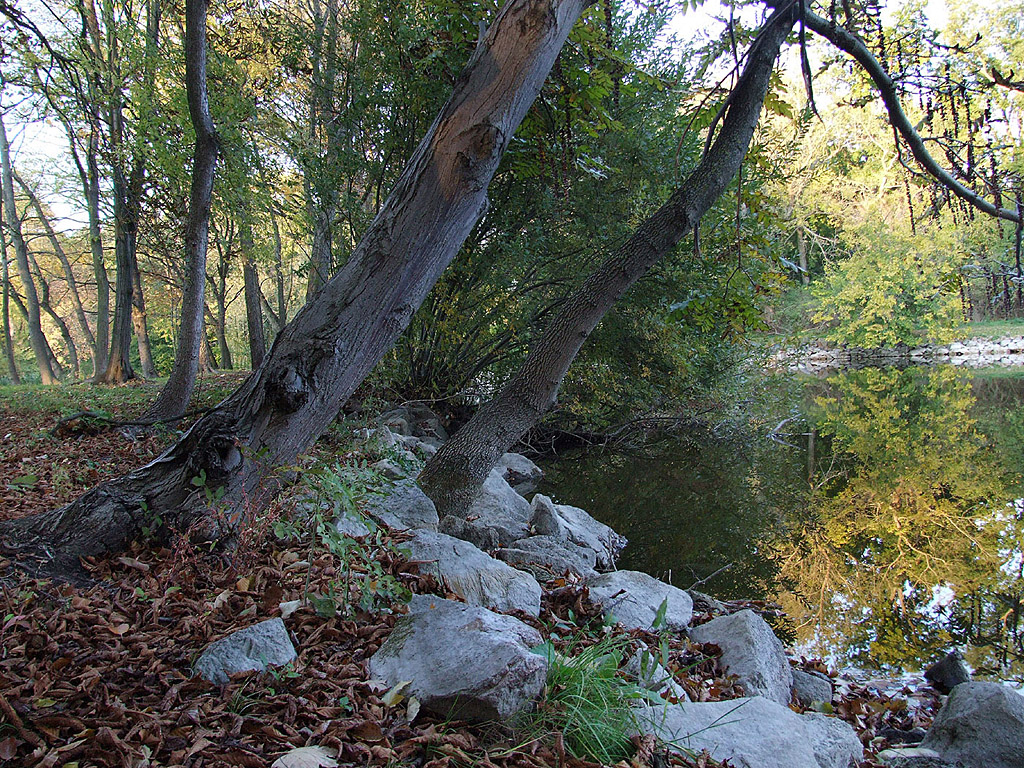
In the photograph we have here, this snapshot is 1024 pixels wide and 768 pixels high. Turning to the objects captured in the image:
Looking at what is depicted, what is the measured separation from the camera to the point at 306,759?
60.7 inches

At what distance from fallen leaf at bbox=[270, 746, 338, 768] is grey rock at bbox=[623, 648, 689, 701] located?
113 centimetres

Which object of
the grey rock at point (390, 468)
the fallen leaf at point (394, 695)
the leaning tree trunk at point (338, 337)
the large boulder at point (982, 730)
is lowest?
the large boulder at point (982, 730)

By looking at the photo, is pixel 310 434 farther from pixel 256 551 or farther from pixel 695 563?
pixel 695 563

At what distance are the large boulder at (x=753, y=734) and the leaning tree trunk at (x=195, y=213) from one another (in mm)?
5692

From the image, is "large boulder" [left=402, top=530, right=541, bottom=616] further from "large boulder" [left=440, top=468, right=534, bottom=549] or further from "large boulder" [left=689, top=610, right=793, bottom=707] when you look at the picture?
"large boulder" [left=689, top=610, right=793, bottom=707]

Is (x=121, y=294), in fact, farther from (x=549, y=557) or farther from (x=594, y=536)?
(x=549, y=557)

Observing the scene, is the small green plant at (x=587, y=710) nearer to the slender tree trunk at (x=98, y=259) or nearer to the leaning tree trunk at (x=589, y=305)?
the leaning tree trunk at (x=589, y=305)

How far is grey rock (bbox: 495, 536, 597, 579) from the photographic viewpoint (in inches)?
165

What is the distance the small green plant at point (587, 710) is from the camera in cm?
183

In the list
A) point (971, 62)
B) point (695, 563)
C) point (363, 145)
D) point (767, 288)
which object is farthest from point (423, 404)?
point (971, 62)

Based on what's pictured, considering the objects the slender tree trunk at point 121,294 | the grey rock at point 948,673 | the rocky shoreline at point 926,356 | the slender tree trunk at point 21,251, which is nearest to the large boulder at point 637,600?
the grey rock at point 948,673

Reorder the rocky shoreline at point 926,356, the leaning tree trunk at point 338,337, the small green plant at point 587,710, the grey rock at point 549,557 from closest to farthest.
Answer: the small green plant at point 587,710 → the leaning tree trunk at point 338,337 → the grey rock at point 549,557 → the rocky shoreline at point 926,356

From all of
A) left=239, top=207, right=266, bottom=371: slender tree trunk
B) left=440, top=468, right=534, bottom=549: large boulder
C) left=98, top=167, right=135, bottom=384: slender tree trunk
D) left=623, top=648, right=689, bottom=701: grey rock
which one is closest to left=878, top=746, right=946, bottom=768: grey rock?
left=623, top=648, right=689, bottom=701: grey rock

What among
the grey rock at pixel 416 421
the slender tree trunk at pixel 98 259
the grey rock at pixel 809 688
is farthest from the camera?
the slender tree trunk at pixel 98 259
